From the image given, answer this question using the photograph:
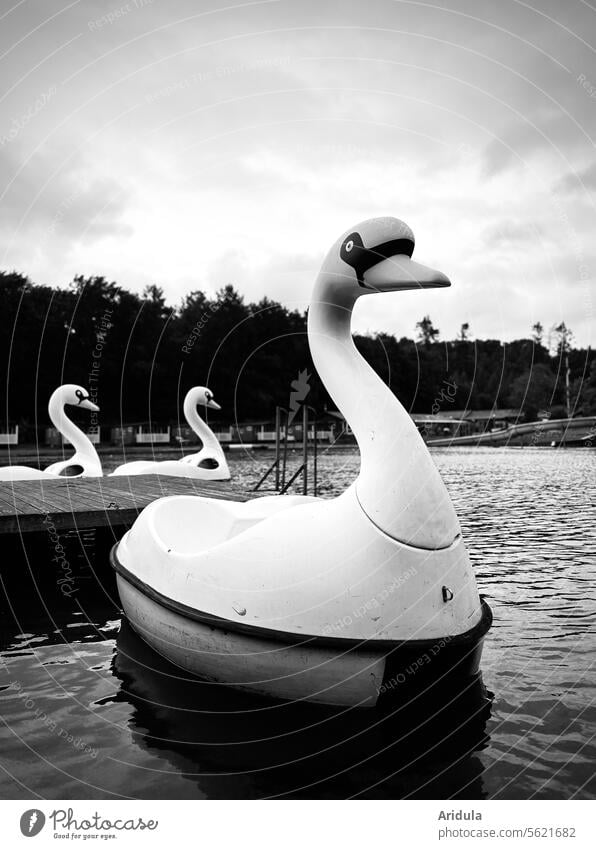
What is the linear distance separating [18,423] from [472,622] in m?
46.9

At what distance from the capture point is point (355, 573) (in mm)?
3418

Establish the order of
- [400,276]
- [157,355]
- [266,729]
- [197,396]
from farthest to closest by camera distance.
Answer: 1. [157,355]
2. [197,396]
3. [266,729]
4. [400,276]

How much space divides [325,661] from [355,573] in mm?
529

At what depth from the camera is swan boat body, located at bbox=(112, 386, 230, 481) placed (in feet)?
46.8

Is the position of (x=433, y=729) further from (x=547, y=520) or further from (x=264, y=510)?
(x=547, y=520)

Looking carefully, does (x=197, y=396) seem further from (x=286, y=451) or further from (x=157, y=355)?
(x=157, y=355)

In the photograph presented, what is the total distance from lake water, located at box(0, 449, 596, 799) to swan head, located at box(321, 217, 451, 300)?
2.53 m

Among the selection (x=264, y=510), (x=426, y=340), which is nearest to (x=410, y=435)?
(x=264, y=510)

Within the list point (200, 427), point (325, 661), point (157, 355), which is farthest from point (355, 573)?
point (157, 355)

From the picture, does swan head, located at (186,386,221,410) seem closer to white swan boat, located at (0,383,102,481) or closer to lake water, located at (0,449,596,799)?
white swan boat, located at (0,383,102,481)

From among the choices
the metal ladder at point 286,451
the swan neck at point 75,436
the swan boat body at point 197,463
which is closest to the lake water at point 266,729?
the metal ladder at point 286,451

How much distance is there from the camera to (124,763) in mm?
3623

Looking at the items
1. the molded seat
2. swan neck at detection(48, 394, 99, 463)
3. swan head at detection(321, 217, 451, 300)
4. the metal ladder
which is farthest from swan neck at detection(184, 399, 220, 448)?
swan head at detection(321, 217, 451, 300)

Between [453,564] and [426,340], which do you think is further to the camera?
[426,340]
